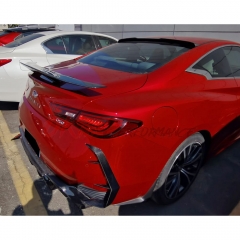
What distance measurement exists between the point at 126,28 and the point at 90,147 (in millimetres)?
8388

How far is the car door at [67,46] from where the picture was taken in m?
3.74

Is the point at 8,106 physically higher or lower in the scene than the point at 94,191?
lower

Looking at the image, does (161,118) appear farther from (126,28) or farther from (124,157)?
(126,28)

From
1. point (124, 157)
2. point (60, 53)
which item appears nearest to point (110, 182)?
point (124, 157)

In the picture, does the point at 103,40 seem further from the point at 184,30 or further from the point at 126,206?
the point at 126,206

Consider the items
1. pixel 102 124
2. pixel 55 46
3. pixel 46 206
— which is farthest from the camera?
pixel 55 46

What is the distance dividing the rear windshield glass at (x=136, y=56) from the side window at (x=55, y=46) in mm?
1703

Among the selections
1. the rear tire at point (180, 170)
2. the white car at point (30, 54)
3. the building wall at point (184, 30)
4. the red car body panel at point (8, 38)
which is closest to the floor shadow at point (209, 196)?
the rear tire at point (180, 170)

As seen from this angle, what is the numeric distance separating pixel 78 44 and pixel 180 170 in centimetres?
328

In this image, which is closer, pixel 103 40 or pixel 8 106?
pixel 8 106

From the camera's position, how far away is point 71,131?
1.46m

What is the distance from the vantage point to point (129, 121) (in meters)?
1.42

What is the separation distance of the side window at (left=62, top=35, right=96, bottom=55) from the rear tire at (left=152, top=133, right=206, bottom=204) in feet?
10.1

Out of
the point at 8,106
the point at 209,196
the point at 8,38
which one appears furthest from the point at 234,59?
the point at 8,38
